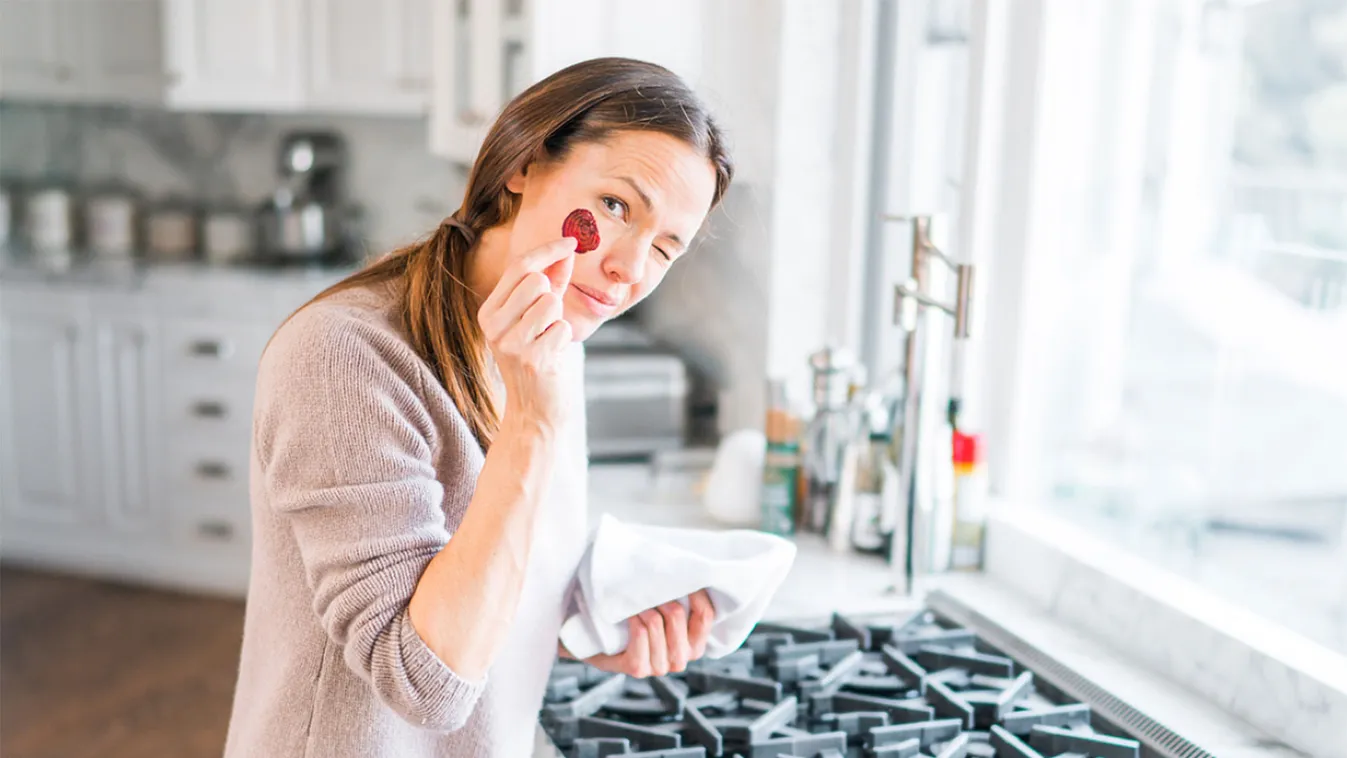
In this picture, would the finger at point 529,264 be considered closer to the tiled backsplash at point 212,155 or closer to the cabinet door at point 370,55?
the cabinet door at point 370,55

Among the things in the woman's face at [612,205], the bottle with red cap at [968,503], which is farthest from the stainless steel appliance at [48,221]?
the woman's face at [612,205]

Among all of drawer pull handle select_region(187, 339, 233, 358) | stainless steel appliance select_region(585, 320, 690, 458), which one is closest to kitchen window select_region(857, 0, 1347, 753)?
stainless steel appliance select_region(585, 320, 690, 458)

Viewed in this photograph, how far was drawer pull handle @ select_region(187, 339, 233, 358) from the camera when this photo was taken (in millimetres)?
3701

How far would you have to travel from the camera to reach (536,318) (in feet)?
3.08

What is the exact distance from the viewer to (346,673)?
107cm

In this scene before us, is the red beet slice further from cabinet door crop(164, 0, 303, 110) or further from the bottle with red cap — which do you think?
cabinet door crop(164, 0, 303, 110)

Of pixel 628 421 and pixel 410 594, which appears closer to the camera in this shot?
pixel 410 594

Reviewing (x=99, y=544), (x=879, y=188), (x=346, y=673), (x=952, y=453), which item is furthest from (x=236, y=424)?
(x=346, y=673)

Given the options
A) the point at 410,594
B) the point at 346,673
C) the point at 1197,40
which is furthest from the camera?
the point at 1197,40

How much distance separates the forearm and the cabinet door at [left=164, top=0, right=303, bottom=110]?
3179mm

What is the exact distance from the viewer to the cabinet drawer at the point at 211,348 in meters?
3.69

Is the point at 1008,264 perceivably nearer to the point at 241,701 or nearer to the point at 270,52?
the point at 241,701

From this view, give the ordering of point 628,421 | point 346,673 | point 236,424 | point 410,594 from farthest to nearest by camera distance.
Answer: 1. point 236,424
2. point 628,421
3. point 346,673
4. point 410,594

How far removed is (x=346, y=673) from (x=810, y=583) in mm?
888
